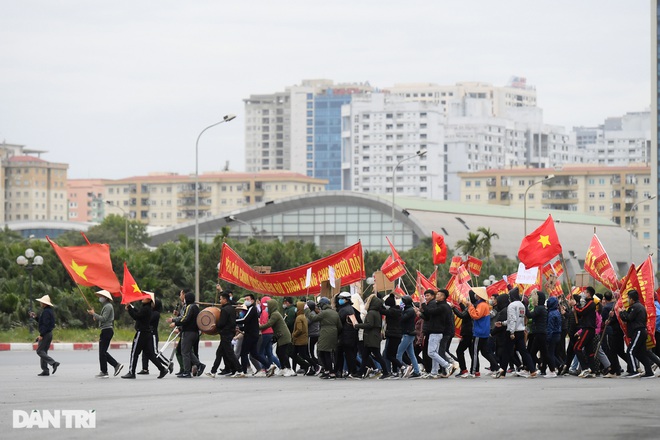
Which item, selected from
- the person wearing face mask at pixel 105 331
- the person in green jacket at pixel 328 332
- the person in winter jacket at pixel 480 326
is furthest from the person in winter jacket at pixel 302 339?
the person wearing face mask at pixel 105 331

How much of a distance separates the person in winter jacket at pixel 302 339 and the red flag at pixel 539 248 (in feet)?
14.7

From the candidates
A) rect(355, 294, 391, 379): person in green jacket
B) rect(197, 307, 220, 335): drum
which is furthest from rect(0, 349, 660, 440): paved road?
rect(197, 307, 220, 335): drum

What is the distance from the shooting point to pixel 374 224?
116m

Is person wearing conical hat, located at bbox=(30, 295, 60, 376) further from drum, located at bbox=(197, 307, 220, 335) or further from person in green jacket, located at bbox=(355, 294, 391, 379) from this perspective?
person in green jacket, located at bbox=(355, 294, 391, 379)

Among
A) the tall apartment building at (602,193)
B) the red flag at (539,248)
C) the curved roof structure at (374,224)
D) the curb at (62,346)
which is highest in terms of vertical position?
the tall apartment building at (602,193)

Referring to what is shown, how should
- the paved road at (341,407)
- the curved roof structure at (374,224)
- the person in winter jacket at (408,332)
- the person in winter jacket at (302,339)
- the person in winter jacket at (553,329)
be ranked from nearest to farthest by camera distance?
the paved road at (341,407) → the person in winter jacket at (408,332) → the person in winter jacket at (553,329) → the person in winter jacket at (302,339) → the curved roof structure at (374,224)

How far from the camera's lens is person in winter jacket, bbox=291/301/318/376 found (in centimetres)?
2378

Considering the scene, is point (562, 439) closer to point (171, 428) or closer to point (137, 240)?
point (171, 428)

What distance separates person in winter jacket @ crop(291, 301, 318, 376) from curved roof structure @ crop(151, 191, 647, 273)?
85.5 m

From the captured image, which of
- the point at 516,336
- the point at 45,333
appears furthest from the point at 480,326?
the point at 45,333

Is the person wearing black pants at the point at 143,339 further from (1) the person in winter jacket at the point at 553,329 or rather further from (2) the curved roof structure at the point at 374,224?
(2) the curved roof structure at the point at 374,224

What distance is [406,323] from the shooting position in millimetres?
22688

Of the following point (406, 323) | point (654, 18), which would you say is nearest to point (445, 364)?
point (406, 323)

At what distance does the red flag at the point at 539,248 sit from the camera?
83.5 feet
